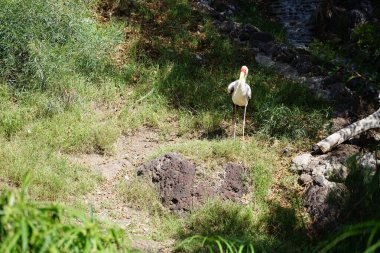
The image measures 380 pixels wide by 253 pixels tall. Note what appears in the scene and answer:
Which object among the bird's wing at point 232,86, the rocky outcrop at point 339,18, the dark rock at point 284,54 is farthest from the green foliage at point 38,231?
the rocky outcrop at point 339,18

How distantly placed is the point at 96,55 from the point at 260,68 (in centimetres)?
304

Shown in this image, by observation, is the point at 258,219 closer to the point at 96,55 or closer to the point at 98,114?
the point at 98,114

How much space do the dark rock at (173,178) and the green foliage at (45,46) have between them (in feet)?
7.68

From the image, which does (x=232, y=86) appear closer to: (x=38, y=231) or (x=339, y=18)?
(x=38, y=231)

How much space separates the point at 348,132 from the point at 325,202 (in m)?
1.68

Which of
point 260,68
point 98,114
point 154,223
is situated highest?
point 260,68

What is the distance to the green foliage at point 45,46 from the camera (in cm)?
761

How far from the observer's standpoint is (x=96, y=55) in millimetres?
8625

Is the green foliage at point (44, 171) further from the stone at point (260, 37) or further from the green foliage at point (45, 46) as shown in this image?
the stone at point (260, 37)

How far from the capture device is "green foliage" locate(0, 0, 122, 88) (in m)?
7.61

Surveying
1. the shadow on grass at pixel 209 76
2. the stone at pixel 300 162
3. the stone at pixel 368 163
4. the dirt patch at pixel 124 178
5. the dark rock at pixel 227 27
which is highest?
the dark rock at pixel 227 27

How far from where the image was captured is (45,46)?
25.3ft

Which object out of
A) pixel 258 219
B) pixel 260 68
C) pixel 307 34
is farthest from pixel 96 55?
pixel 307 34

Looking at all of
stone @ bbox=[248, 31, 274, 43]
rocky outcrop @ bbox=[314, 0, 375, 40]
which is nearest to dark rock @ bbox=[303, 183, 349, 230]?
stone @ bbox=[248, 31, 274, 43]
